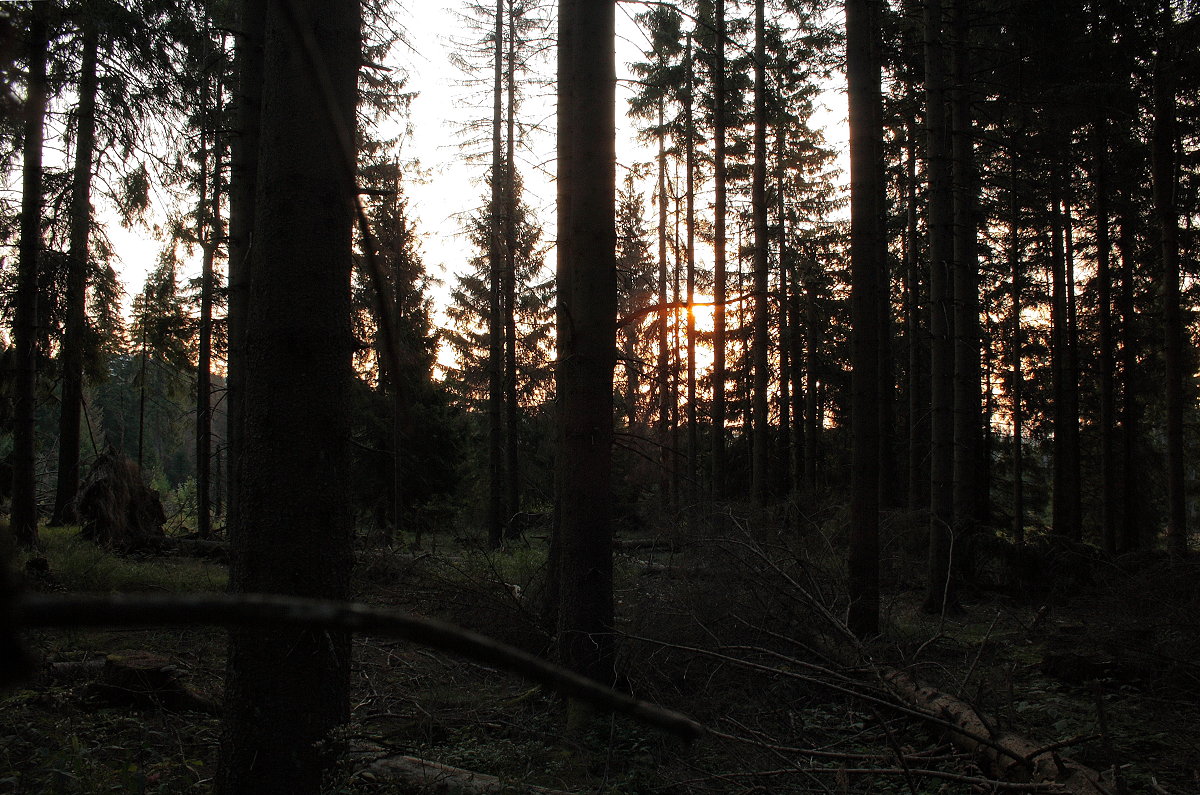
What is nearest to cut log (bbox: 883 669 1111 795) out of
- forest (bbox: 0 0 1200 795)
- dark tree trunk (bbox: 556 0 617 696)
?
forest (bbox: 0 0 1200 795)

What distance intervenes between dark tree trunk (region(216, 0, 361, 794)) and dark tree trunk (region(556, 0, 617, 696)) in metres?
2.68

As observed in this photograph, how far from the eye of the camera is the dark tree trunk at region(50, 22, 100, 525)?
923 centimetres

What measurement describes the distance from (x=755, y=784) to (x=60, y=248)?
12.4 metres

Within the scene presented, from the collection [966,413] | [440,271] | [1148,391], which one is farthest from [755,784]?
[1148,391]

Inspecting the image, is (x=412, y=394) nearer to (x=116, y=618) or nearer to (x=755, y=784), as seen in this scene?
(x=755, y=784)

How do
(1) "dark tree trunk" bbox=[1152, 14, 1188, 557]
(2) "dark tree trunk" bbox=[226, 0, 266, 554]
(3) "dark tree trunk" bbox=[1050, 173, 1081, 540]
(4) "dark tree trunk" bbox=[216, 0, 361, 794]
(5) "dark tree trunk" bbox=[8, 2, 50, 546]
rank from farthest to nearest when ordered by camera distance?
(3) "dark tree trunk" bbox=[1050, 173, 1081, 540]
(1) "dark tree trunk" bbox=[1152, 14, 1188, 557]
(5) "dark tree trunk" bbox=[8, 2, 50, 546]
(2) "dark tree trunk" bbox=[226, 0, 266, 554]
(4) "dark tree trunk" bbox=[216, 0, 361, 794]

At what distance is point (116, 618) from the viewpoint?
19.4 inches

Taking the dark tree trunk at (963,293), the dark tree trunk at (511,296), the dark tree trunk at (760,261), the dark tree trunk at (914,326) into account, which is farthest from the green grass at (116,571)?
the dark tree trunk at (914,326)

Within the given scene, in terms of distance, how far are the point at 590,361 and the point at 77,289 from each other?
10.0 m

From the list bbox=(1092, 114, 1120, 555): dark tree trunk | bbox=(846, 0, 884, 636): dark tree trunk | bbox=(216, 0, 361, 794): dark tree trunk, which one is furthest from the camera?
bbox=(1092, 114, 1120, 555): dark tree trunk

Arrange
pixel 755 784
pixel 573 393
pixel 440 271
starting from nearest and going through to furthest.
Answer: pixel 755 784 < pixel 573 393 < pixel 440 271

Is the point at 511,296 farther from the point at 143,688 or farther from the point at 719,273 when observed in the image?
the point at 143,688

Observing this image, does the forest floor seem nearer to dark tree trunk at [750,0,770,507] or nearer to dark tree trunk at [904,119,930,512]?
dark tree trunk at [750,0,770,507]

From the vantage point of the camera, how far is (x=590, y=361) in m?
5.86
